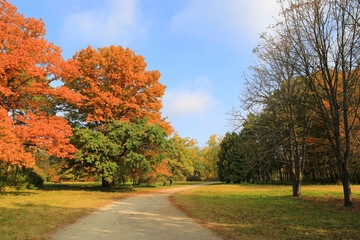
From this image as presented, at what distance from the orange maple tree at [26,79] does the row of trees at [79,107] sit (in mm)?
48

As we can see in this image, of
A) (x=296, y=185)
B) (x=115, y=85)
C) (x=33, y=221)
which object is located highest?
(x=115, y=85)

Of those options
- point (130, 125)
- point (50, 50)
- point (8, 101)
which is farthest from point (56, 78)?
point (130, 125)

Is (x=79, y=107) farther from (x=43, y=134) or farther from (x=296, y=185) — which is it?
(x=296, y=185)

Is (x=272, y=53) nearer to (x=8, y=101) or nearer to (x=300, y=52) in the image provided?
(x=300, y=52)

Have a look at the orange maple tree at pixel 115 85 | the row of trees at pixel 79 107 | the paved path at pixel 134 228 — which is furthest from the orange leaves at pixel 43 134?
the paved path at pixel 134 228

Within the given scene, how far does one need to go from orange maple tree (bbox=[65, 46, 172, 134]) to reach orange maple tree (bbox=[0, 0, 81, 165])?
3503mm

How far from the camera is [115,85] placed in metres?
19.6

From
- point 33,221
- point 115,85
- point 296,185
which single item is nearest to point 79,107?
point 115,85

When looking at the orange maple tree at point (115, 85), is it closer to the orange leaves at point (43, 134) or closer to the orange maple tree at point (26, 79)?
the orange maple tree at point (26, 79)

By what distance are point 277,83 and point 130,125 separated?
39.2 feet

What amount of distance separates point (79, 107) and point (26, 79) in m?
5.36

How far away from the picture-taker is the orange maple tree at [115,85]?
62.5ft

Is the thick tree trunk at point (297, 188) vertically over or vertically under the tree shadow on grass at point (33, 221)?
over

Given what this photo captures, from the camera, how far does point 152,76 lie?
2131cm
